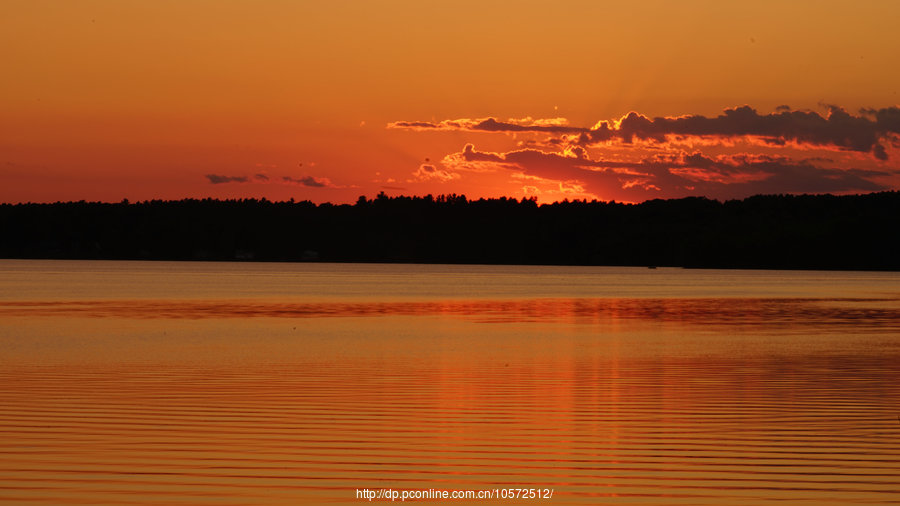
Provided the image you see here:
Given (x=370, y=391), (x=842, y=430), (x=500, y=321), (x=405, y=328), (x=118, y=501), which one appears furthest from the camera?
(x=500, y=321)

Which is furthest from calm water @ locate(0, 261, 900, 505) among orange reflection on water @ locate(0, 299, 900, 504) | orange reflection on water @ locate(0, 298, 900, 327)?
orange reflection on water @ locate(0, 298, 900, 327)

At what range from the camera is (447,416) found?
19.2 meters

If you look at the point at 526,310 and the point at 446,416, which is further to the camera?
the point at 526,310

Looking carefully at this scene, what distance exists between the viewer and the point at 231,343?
3550 cm

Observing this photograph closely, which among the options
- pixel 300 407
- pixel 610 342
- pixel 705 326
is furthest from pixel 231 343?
pixel 705 326

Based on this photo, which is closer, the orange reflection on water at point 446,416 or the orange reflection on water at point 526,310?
the orange reflection on water at point 446,416

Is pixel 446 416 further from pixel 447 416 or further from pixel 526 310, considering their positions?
pixel 526 310

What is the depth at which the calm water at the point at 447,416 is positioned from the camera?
13.9 meters

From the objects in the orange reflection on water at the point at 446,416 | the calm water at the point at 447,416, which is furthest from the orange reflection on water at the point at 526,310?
the orange reflection on water at the point at 446,416

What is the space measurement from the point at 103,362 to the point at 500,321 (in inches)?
913

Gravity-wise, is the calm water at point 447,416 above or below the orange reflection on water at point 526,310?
above

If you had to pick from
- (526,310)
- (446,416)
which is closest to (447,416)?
(446,416)

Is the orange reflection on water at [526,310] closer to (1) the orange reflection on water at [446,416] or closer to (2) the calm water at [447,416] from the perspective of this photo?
(2) the calm water at [447,416]

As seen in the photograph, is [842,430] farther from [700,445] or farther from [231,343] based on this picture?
[231,343]
